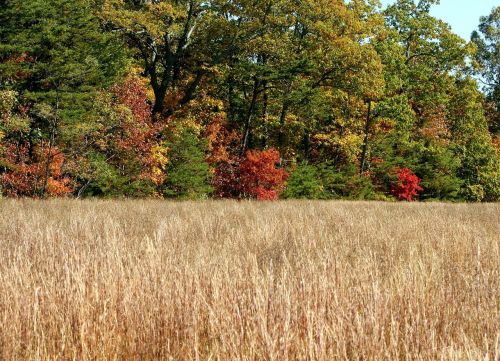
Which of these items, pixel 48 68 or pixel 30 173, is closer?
pixel 48 68

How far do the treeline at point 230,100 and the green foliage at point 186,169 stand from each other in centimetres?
8

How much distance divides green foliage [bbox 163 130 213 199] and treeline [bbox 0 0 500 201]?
0.26 feet

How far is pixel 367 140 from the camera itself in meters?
31.1

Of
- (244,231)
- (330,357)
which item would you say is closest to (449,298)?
(330,357)

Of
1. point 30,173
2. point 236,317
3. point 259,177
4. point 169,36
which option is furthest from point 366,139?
point 236,317

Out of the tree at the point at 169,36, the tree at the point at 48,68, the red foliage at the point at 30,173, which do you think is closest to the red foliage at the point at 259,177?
the tree at the point at 169,36

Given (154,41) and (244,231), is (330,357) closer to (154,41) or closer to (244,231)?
(244,231)

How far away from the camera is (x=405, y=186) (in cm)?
3158

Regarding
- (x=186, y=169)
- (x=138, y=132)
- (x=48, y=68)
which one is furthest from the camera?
(x=186, y=169)

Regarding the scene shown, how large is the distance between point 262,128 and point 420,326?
25031 mm

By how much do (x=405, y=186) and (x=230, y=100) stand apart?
1260 centimetres

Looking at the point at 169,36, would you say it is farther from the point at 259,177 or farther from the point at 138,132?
the point at 259,177

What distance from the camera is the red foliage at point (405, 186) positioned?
1241 inches

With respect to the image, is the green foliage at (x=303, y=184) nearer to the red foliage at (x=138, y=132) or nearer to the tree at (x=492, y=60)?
the red foliage at (x=138, y=132)
